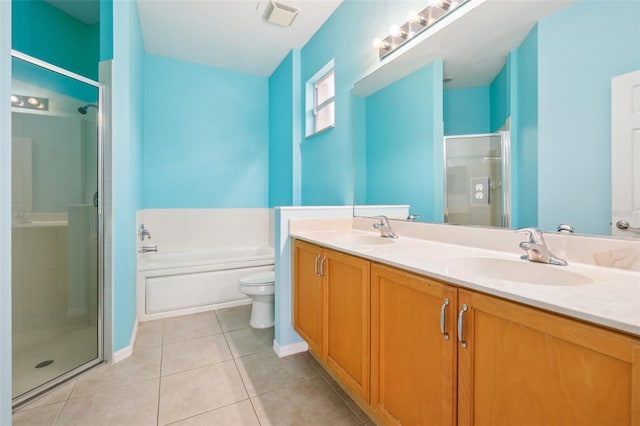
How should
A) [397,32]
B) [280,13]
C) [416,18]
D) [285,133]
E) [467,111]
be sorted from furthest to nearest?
[285,133] < [280,13] < [397,32] < [416,18] < [467,111]

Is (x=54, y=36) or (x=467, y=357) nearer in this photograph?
(x=467, y=357)

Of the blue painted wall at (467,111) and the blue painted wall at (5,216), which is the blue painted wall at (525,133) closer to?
the blue painted wall at (467,111)

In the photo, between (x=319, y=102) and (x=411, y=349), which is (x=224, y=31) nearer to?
(x=319, y=102)

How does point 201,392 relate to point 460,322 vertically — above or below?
below

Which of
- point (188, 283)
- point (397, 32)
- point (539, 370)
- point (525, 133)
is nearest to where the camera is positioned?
point (539, 370)

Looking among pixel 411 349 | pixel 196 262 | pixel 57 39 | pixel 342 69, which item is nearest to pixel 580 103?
pixel 411 349

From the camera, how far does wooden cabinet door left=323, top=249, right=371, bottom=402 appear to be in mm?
1185

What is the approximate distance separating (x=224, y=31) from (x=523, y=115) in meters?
2.90

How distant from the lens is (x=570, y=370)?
1.89ft

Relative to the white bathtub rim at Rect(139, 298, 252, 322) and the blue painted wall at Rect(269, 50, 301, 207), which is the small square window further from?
the white bathtub rim at Rect(139, 298, 252, 322)

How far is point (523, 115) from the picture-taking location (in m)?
1.14

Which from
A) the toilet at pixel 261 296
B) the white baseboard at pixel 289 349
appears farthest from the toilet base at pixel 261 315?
the white baseboard at pixel 289 349

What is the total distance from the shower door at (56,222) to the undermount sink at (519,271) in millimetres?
2147

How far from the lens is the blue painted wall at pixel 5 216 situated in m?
0.77
